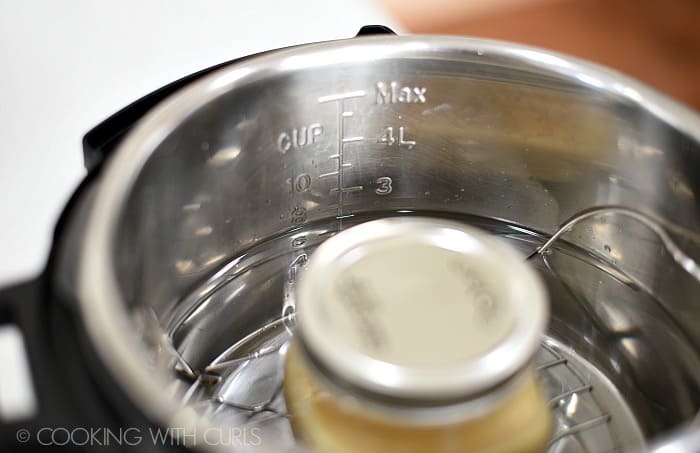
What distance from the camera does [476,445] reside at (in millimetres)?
409

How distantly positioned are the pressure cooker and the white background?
195mm

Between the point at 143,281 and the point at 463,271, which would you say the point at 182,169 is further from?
the point at 463,271

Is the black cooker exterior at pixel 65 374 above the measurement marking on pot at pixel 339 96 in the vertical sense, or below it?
below

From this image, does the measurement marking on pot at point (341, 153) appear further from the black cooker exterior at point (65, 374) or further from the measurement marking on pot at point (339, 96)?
the black cooker exterior at point (65, 374)

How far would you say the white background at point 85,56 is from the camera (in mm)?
683

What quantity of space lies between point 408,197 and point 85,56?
0.37 meters

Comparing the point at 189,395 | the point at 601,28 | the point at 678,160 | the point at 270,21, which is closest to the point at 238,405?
the point at 189,395

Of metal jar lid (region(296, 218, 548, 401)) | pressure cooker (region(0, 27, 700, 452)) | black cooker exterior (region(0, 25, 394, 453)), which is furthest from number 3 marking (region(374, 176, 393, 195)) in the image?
black cooker exterior (region(0, 25, 394, 453))

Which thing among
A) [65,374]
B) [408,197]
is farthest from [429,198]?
[65,374]

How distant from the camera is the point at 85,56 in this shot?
77cm
